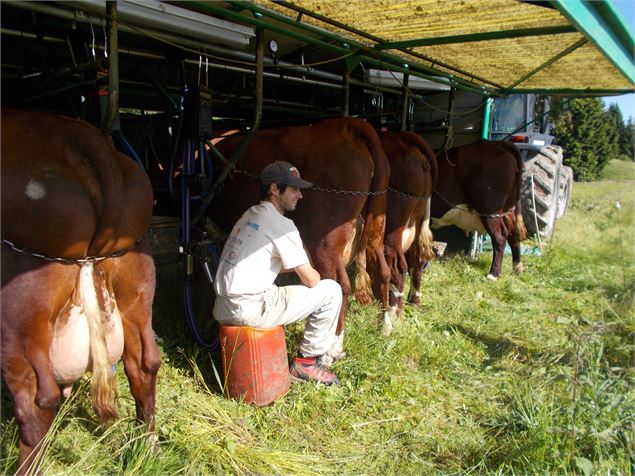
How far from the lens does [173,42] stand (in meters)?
3.42

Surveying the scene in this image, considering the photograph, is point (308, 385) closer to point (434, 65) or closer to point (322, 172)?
point (322, 172)

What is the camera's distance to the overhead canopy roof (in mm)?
3133

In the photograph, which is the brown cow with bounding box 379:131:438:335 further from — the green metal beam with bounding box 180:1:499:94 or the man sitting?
the man sitting

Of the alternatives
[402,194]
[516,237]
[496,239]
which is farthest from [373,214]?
[516,237]

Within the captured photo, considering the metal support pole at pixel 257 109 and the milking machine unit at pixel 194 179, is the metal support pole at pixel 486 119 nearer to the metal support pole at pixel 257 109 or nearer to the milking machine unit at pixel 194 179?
the metal support pole at pixel 257 109

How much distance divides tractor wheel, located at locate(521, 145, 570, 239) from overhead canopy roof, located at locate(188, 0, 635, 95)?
2238mm

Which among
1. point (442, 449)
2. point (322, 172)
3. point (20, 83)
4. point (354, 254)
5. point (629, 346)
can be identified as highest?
point (20, 83)

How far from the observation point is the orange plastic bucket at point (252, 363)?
10.5 feet

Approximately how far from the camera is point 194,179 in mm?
3904

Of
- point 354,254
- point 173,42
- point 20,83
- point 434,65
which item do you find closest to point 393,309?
point 354,254

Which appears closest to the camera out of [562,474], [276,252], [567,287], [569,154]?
[562,474]

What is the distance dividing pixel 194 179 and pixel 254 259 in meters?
1.03

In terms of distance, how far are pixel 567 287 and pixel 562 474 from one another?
4.46 metres

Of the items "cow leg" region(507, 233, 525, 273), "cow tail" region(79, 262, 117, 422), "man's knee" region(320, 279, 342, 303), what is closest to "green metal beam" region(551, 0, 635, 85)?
"man's knee" region(320, 279, 342, 303)
